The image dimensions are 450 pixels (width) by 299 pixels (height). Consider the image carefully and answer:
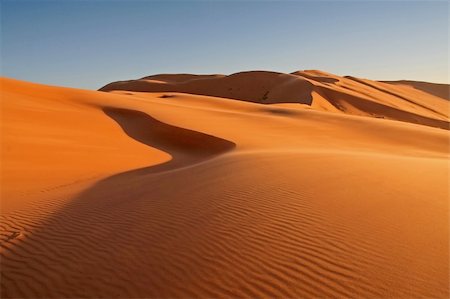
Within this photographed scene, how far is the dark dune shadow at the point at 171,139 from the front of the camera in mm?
9992

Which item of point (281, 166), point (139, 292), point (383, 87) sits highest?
point (383, 87)

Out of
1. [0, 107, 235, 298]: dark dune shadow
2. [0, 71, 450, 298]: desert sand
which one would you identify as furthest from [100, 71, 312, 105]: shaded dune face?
[0, 107, 235, 298]: dark dune shadow

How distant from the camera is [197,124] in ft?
44.8

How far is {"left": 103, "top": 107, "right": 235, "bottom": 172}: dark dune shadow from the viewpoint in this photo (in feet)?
32.8

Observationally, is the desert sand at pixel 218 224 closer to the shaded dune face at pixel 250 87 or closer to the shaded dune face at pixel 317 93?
the shaded dune face at pixel 317 93

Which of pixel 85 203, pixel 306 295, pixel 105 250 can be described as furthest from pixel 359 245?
pixel 85 203

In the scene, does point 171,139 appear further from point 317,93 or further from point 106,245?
point 317,93

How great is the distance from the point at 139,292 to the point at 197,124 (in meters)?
10.9

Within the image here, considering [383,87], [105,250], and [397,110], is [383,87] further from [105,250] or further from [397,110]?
[105,250]

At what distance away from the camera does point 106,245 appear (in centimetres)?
381

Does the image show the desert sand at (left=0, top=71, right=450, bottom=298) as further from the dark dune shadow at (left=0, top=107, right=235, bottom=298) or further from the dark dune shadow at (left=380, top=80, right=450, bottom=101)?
the dark dune shadow at (left=380, top=80, right=450, bottom=101)

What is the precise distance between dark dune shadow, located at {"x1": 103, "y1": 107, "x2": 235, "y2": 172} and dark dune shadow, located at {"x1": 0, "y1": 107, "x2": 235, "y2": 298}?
2.55 metres

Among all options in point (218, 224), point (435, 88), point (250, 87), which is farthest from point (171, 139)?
point (435, 88)

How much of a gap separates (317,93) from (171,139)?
77.1ft
